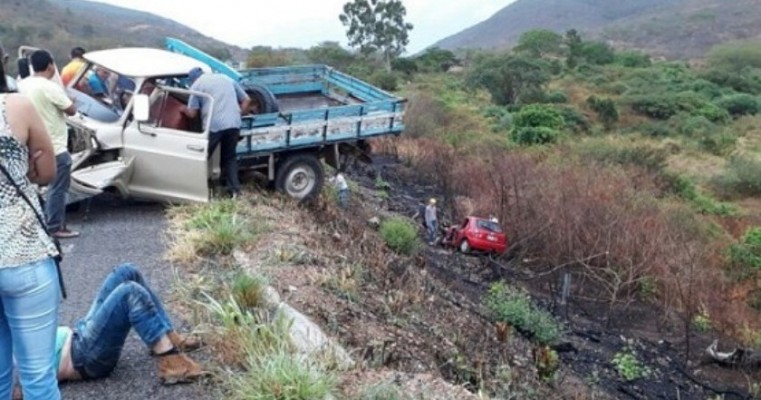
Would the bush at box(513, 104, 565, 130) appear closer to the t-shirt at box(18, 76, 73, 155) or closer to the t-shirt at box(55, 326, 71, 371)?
the t-shirt at box(18, 76, 73, 155)

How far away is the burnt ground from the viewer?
10.1 m

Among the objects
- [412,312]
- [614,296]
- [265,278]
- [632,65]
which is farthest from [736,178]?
[632,65]

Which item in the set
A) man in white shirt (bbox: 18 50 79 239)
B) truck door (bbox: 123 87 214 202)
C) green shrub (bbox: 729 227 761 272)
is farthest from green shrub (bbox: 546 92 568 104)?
man in white shirt (bbox: 18 50 79 239)

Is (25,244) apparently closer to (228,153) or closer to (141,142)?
(141,142)

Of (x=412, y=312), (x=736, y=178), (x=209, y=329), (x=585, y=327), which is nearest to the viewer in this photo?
(x=209, y=329)

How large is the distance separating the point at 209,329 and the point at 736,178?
2573 centimetres

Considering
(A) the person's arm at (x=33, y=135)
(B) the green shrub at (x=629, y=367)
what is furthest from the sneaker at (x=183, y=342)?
(B) the green shrub at (x=629, y=367)

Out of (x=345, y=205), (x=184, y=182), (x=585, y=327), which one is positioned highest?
(x=184, y=182)

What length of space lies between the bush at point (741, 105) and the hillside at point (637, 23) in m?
60.8

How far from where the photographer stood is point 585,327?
13.2 metres

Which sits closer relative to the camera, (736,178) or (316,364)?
(316,364)

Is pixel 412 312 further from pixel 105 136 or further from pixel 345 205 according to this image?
pixel 345 205

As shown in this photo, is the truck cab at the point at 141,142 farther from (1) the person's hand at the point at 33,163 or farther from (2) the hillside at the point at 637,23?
(2) the hillside at the point at 637,23

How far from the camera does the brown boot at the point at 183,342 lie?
16.2 feet
